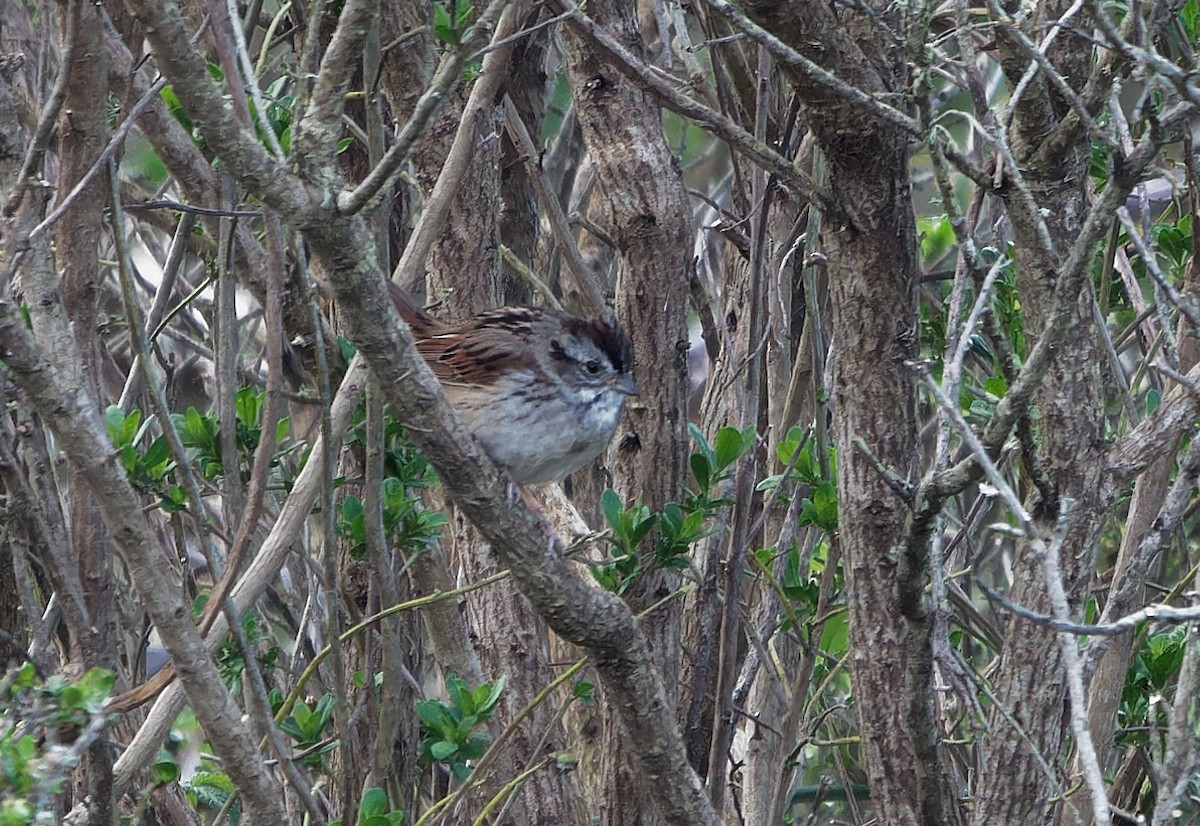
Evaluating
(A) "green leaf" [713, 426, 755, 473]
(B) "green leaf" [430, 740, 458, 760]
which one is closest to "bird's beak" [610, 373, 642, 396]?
(A) "green leaf" [713, 426, 755, 473]

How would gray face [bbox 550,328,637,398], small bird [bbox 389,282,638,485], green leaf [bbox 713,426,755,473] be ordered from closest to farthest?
green leaf [bbox 713,426,755,473] → small bird [bbox 389,282,638,485] → gray face [bbox 550,328,637,398]

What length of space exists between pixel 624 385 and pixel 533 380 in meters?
0.23

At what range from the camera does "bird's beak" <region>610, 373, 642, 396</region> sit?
3453 mm

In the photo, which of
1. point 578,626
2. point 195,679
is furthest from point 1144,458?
point 195,679

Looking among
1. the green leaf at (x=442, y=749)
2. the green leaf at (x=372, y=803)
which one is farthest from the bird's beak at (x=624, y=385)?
the green leaf at (x=372, y=803)

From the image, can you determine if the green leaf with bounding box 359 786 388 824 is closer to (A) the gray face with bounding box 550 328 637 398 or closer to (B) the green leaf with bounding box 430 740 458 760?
(B) the green leaf with bounding box 430 740 458 760

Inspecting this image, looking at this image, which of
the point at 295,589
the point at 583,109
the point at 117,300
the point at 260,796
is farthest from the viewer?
the point at 117,300

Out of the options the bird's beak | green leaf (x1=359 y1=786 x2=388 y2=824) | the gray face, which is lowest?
green leaf (x1=359 y1=786 x2=388 y2=824)

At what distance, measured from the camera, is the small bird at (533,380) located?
3.28 m

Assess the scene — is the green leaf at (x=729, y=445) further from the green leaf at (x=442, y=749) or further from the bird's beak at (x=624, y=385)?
the green leaf at (x=442, y=749)

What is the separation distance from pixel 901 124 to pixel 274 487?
1.42 meters

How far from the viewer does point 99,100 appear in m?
2.80

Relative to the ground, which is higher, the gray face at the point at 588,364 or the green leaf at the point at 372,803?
the gray face at the point at 588,364

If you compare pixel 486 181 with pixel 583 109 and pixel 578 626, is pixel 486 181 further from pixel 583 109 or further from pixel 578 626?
pixel 578 626
